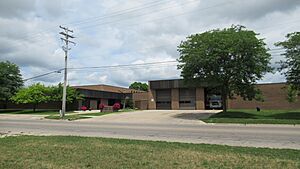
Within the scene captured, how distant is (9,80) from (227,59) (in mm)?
42593

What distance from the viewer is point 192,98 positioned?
57.8 meters

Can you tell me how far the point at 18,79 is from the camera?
195ft

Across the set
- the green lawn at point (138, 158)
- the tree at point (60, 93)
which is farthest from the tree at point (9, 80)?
the green lawn at point (138, 158)

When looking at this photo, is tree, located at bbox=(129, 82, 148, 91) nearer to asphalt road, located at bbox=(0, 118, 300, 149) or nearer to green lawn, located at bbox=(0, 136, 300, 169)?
asphalt road, located at bbox=(0, 118, 300, 149)

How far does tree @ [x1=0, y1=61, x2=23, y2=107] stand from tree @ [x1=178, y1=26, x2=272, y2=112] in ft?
119

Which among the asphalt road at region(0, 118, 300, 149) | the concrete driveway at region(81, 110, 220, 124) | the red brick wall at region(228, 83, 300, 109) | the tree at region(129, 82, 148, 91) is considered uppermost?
the tree at region(129, 82, 148, 91)

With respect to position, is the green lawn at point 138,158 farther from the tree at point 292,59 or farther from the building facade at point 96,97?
the building facade at point 96,97

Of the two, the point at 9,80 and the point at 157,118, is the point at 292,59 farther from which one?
the point at 9,80

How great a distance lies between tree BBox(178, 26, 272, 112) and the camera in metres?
30.2

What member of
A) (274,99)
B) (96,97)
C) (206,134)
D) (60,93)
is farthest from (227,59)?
(96,97)

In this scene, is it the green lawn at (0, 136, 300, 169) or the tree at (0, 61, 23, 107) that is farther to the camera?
the tree at (0, 61, 23, 107)

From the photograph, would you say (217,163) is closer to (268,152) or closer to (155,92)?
(268,152)

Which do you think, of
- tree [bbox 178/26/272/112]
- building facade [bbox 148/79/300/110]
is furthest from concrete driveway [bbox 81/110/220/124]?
building facade [bbox 148/79/300/110]

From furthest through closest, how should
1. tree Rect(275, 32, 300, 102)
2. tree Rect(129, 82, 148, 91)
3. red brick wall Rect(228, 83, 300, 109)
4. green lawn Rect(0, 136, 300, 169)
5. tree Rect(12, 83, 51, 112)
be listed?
tree Rect(129, 82, 148, 91) → tree Rect(12, 83, 51, 112) → red brick wall Rect(228, 83, 300, 109) → tree Rect(275, 32, 300, 102) → green lawn Rect(0, 136, 300, 169)
